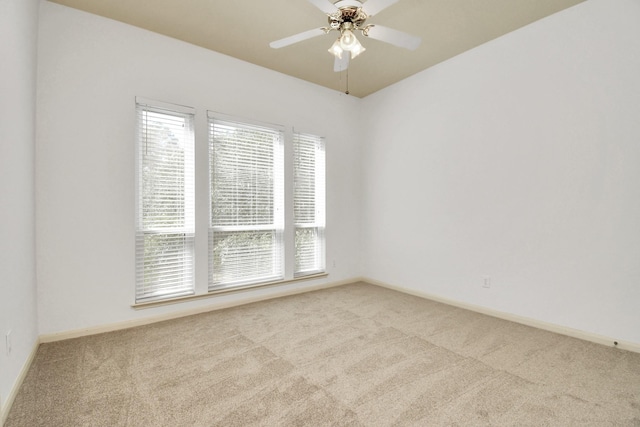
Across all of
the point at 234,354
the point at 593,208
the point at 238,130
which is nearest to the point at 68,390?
the point at 234,354

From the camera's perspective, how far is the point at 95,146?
2779mm

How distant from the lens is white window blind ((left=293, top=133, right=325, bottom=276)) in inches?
165

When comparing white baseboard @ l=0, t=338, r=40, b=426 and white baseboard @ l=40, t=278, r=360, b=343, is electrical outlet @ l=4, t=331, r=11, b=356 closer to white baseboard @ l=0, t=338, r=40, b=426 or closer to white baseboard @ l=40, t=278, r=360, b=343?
white baseboard @ l=0, t=338, r=40, b=426

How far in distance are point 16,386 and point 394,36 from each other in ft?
11.3

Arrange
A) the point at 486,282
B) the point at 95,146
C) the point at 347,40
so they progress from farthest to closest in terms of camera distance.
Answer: the point at 486,282 < the point at 95,146 < the point at 347,40

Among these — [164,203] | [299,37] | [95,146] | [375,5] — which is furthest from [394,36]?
[95,146]

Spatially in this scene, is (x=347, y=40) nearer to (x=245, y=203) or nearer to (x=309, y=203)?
(x=245, y=203)

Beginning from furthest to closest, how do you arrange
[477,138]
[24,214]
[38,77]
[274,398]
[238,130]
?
[238,130] < [477,138] < [38,77] < [24,214] < [274,398]

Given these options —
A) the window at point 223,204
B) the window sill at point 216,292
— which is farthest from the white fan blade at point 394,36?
the window sill at point 216,292

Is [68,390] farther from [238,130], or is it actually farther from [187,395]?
[238,130]

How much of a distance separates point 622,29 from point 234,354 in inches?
160

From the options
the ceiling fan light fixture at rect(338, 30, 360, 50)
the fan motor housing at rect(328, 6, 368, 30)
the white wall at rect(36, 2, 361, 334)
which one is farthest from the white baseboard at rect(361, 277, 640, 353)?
the fan motor housing at rect(328, 6, 368, 30)

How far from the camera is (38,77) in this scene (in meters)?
2.55

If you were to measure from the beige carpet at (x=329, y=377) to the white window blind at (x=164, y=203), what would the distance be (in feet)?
1.48
